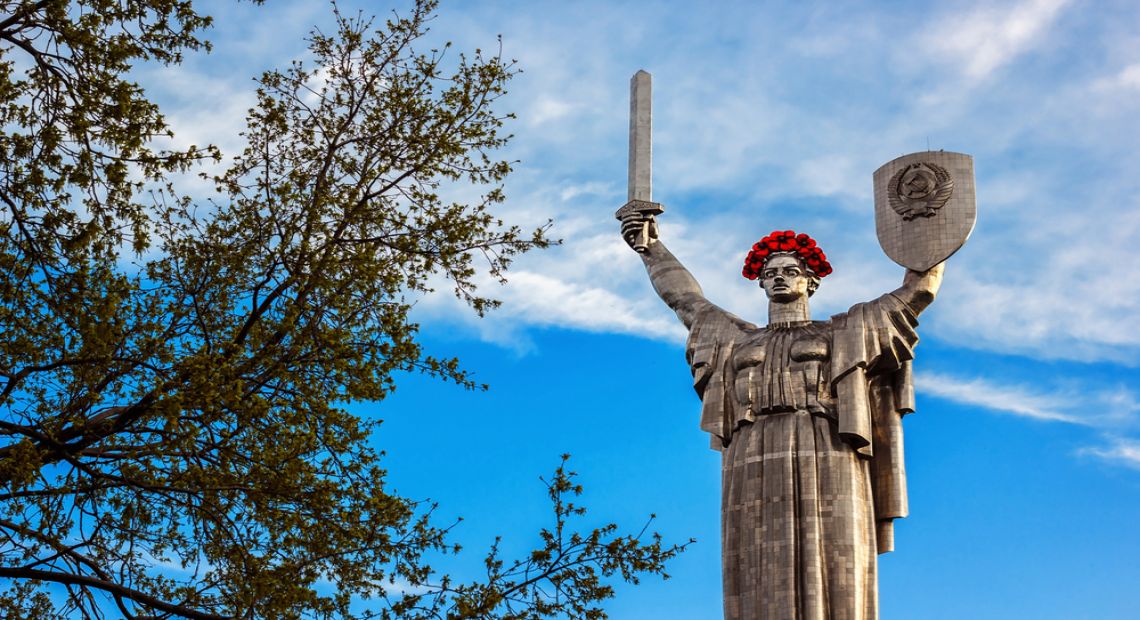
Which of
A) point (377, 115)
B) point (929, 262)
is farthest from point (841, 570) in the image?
point (377, 115)

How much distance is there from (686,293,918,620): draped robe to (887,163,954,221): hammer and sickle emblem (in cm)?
94

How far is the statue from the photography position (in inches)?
586

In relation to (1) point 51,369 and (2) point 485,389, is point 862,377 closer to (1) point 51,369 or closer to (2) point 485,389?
(2) point 485,389

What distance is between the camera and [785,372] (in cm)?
1577

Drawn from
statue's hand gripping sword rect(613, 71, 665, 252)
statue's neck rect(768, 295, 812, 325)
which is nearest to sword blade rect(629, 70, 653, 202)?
statue's hand gripping sword rect(613, 71, 665, 252)

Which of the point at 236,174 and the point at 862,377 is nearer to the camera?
the point at 236,174

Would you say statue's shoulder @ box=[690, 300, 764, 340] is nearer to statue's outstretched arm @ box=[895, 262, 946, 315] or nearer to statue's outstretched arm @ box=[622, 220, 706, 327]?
statue's outstretched arm @ box=[622, 220, 706, 327]

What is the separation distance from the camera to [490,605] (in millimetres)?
10500

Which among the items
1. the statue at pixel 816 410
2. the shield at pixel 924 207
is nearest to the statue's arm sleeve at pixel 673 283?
the statue at pixel 816 410

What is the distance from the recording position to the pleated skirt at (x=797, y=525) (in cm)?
1472

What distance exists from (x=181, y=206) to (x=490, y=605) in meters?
3.83

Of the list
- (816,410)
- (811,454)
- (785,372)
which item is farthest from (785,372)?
(811,454)

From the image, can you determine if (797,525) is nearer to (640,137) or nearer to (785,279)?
(785,279)

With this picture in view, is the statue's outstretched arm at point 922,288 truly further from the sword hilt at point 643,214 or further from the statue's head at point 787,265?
the sword hilt at point 643,214
